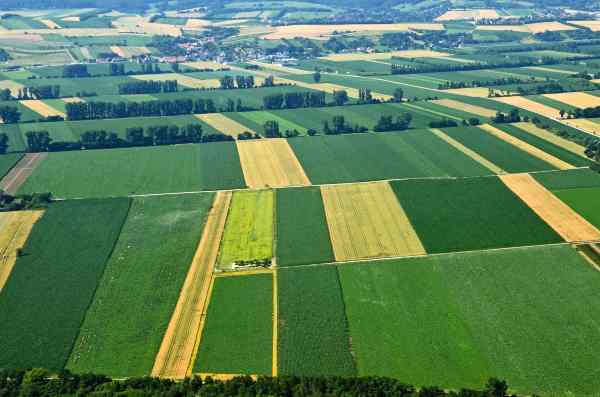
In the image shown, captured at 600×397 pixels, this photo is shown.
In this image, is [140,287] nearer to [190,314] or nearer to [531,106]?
[190,314]

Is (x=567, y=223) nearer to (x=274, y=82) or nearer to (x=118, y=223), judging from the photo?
(x=118, y=223)

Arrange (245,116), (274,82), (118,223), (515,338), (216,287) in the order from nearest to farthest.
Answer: (515,338), (216,287), (118,223), (245,116), (274,82)

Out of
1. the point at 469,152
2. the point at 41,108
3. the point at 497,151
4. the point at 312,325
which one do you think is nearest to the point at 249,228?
the point at 312,325

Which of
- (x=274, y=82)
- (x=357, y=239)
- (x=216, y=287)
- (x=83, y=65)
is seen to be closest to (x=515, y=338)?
(x=357, y=239)

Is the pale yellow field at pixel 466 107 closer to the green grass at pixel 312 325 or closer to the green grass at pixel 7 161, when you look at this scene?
the green grass at pixel 312 325

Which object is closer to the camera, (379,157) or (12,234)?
(12,234)

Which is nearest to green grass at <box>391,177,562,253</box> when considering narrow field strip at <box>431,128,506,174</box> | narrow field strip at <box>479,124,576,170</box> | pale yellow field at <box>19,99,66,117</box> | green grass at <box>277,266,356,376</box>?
Result: narrow field strip at <box>431,128,506,174</box>

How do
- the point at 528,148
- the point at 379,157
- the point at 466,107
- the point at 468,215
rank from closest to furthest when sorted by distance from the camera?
the point at 468,215 < the point at 379,157 < the point at 528,148 < the point at 466,107
